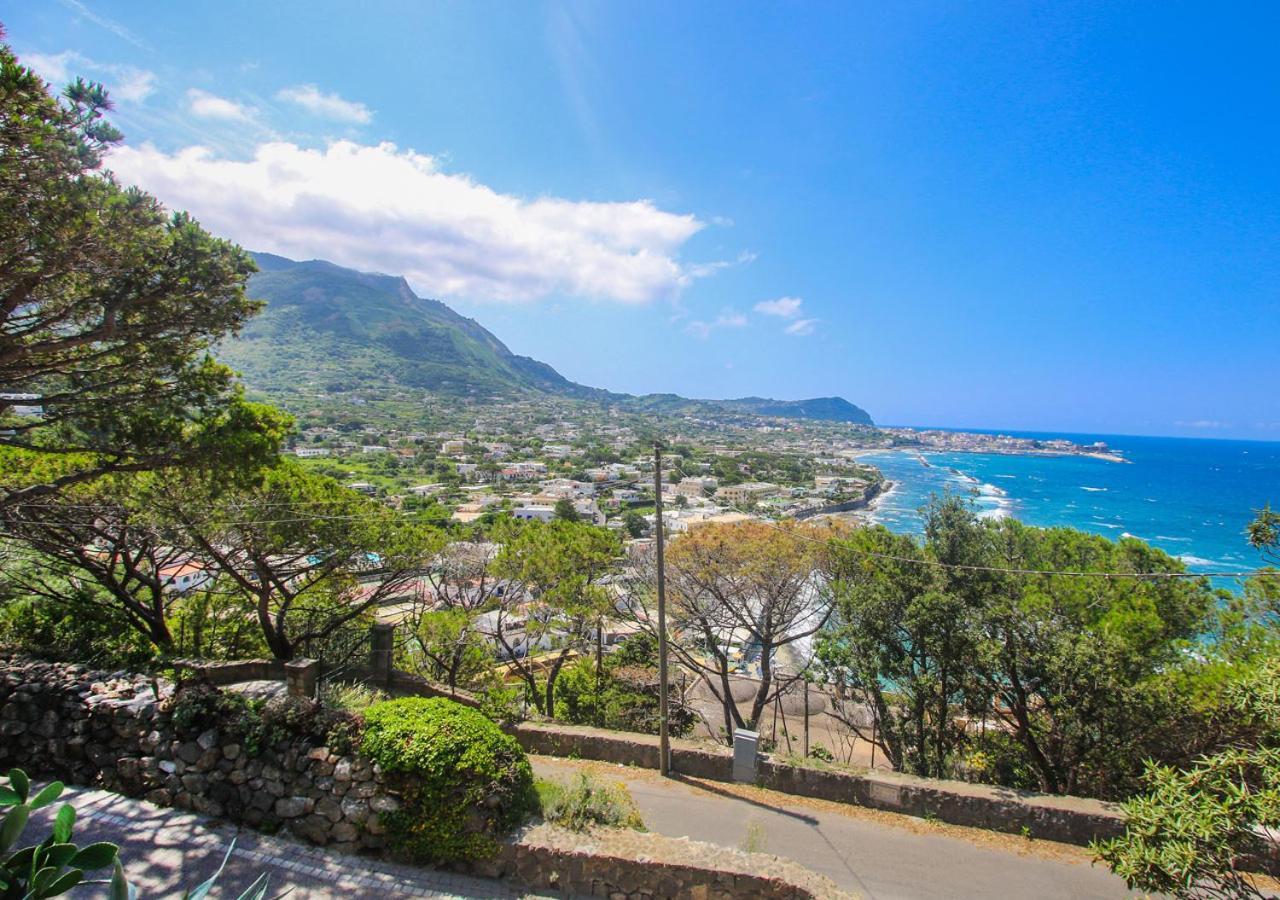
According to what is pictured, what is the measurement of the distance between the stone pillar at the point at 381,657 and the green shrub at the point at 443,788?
16.3 ft

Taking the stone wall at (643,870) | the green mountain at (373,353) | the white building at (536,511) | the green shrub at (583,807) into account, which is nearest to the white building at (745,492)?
the white building at (536,511)

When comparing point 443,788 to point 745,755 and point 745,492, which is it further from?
point 745,492

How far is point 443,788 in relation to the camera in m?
5.64

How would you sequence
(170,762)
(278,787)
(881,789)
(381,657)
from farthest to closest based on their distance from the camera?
(381,657), (881,789), (170,762), (278,787)

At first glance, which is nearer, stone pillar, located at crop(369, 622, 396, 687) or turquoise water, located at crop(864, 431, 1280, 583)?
stone pillar, located at crop(369, 622, 396, 687)

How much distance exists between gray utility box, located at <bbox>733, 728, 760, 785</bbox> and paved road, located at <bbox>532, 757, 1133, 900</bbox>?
0.16m

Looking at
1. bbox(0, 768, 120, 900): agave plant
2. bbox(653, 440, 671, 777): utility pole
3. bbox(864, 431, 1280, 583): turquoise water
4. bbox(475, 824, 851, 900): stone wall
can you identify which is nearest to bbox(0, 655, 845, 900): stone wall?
bbox(475, 824, 851, 900): stone wall

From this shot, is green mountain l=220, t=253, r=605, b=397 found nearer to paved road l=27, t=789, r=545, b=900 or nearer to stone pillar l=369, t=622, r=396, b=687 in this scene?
stone pillar l=369, t=622, r=396, b=687

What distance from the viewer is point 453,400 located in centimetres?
10506

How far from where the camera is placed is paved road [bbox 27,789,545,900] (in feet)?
16.7

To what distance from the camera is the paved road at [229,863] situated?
5082 millimetres

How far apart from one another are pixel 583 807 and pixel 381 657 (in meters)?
5.95

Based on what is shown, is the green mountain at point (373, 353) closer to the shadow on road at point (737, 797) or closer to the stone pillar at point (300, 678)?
the stone pillar at point (300, 678)

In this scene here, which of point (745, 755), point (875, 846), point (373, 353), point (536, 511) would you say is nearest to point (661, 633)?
point (745, 755)
